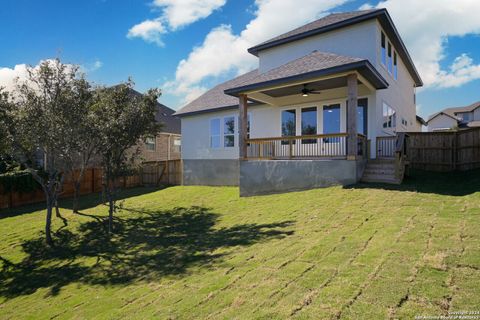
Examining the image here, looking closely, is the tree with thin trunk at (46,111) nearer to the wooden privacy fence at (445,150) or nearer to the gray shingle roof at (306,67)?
the gray shingle roof at (306,67)

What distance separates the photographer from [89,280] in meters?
6.30

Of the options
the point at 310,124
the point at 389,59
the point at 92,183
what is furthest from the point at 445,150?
the point at 92,183

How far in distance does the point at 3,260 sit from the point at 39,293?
352 centimetres

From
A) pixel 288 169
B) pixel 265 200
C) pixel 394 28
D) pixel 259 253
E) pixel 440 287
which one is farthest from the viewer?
pixel 394 28

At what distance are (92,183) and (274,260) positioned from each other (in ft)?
56.9

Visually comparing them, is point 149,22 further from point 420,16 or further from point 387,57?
point 420,16

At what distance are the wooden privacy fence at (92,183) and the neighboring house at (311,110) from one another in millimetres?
1615

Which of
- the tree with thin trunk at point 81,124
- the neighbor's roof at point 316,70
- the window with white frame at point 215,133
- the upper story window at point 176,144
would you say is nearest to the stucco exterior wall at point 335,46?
the neighbor's roof at point 316,70

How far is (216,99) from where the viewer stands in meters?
18.8

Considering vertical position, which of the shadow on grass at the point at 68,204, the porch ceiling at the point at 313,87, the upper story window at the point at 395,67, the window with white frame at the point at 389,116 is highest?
the upper story window at the point at 395,67

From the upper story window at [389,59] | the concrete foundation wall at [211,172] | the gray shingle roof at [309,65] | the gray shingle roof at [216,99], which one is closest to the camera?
the gray shingle roof at [309,65]

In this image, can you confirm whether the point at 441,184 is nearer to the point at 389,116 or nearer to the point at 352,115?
the point at 352,115

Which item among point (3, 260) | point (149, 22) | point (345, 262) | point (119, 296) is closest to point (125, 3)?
point (149, 22)

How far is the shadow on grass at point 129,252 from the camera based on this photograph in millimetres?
6180
